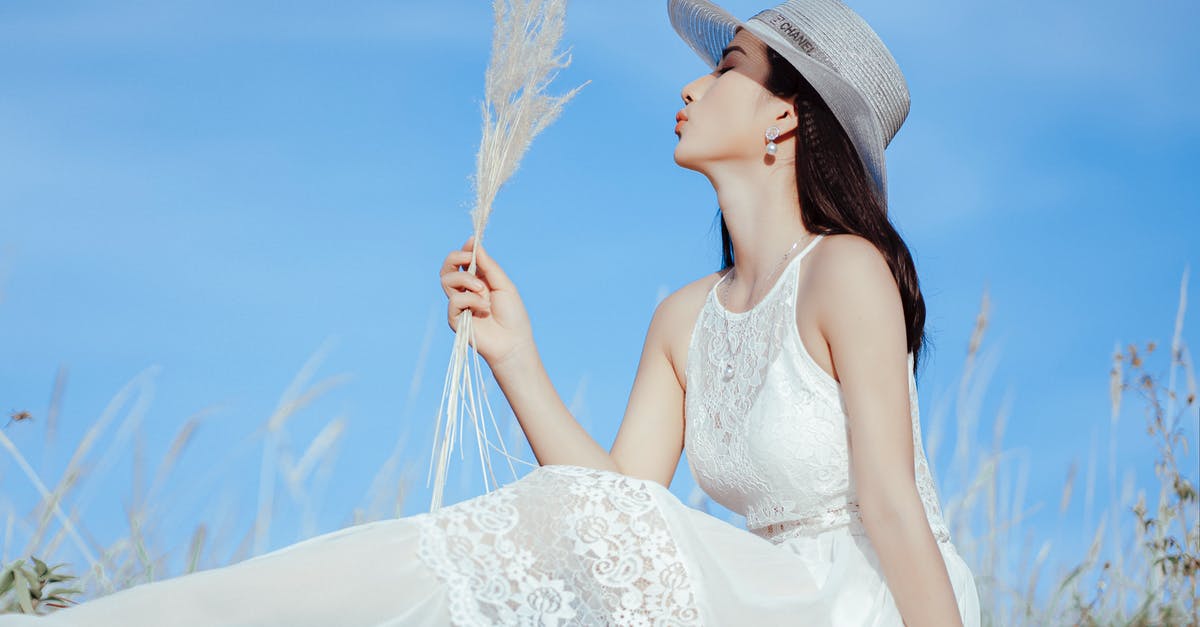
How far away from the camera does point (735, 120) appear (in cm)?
257

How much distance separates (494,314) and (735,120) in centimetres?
68

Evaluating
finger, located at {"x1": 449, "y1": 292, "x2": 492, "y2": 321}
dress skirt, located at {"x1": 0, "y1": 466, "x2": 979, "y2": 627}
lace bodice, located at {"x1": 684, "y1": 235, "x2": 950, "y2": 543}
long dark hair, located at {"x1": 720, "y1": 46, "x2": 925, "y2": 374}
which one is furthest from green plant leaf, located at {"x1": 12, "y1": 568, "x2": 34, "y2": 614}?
long dark hair, located at {"x1": 720, "y1": 46, "x2": 925, "y2": 374}

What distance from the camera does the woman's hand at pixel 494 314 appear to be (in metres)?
2.52

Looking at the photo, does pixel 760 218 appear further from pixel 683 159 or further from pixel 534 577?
pixel 534 577

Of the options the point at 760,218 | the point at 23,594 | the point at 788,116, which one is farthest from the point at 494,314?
the point at 23,594

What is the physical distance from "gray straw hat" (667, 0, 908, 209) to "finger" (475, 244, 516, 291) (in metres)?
0.76

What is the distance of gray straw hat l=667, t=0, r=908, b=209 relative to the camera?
254 cm

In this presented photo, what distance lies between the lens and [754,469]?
2.33 meters

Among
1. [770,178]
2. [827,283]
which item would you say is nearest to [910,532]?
[827,283]

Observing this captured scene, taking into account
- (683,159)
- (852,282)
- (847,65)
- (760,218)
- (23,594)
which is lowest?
(23,594)

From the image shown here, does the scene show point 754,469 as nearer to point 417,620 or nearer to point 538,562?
point 538,562

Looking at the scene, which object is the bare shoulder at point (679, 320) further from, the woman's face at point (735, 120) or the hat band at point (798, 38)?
the hat band at point (798, 38)

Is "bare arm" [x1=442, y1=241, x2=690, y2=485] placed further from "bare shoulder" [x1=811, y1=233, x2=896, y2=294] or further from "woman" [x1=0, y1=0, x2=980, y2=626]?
"bare shoulder" [x1=811, y1=233, x2=896, y2=294]

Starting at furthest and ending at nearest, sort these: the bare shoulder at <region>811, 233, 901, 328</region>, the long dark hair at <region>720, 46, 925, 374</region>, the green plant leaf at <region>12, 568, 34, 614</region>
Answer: the long dark hair at <region>720, 46, 925, 374</region>, the bare shoulder at <region>811, 233, 901, 328</region>, the green plant leaf at <region>12, 568, 34, 614</region>
